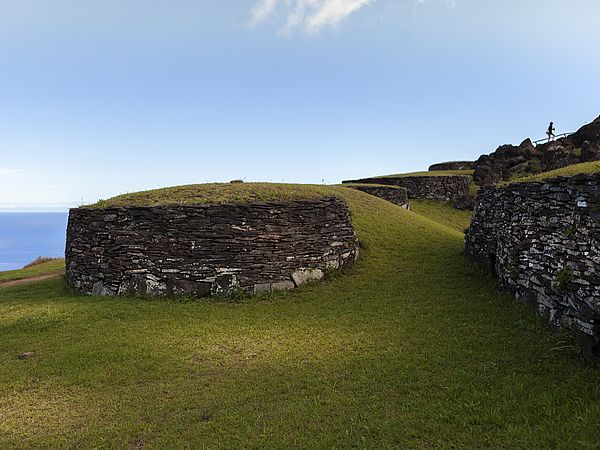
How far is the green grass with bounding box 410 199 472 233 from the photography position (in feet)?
81.6

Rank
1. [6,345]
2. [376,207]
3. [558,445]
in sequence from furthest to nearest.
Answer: [376,207], [6,345], [558,445]

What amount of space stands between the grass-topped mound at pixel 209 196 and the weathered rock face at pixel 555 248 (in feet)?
18.6

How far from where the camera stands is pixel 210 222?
1090 cm

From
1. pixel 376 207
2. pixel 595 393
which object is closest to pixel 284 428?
pixel 595 393

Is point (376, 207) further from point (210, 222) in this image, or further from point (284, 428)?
point (284, 428)

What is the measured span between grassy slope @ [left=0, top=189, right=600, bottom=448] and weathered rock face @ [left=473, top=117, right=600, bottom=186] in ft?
A: 62.2

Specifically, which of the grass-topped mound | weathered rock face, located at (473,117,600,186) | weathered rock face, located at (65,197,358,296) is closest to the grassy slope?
weathered rock face, located at (65,197,358,296)

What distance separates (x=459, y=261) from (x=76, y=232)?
11430mm

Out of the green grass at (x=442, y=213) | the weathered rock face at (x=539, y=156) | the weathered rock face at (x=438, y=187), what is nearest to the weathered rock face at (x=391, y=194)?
the green grass at (x=442, y=213)

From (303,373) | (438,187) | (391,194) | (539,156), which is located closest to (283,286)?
(303,373)

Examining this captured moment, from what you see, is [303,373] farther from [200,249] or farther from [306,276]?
[200,249]

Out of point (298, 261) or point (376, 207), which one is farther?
point (376, 207)

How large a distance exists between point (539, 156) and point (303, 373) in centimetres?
2959

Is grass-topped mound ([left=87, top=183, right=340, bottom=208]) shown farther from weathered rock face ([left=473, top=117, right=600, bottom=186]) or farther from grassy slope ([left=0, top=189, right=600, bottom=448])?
weathered rock face ([left=473, top=117, right=600, bottom=186])
